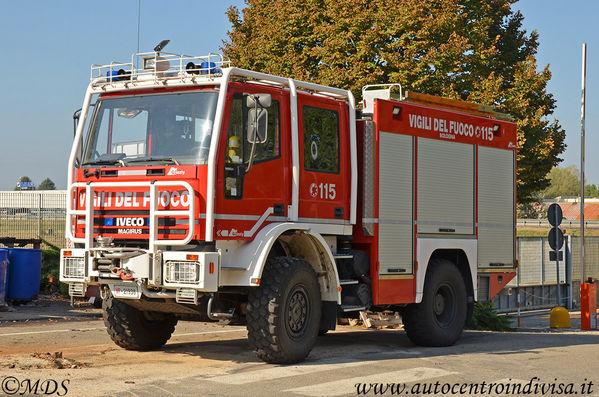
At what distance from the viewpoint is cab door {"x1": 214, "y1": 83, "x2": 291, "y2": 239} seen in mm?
9992

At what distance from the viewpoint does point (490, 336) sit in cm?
1509

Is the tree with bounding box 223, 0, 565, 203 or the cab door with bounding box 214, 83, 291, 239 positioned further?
the tree with bounding box 223, 0, 565, 203

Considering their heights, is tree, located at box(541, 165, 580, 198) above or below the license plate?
above

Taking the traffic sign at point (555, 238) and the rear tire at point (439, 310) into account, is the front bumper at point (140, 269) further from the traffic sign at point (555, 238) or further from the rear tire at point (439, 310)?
the traffic sign at point (555, 238)

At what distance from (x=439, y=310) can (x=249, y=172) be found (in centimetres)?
438

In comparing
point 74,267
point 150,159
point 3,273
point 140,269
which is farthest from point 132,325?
point 3,273

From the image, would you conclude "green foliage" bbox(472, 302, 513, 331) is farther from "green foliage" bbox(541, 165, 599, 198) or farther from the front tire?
"green foliage" bbox(541, 165, 599, 198)

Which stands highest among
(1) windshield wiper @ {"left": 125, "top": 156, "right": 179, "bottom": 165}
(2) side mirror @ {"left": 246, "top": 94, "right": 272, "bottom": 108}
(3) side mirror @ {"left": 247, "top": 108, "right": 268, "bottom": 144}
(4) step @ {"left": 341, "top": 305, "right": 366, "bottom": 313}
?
(2) side mirror @ {"left": 246, "top": 94, "right": 272, "bottom": 108}

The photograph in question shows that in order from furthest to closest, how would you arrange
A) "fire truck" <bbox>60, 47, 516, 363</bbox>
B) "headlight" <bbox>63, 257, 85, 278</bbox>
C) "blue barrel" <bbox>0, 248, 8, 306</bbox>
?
"blue barrel" <bbox>0, 248, 8, 306</bbox>, "headlight" <bbox>63, 257, 85, 278</bbox>, "fire truck" <bbox>60, 47, 516, 363</bbox>

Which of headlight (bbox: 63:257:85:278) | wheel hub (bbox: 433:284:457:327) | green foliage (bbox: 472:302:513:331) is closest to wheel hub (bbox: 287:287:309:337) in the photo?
headlight (bbox: 63:257:85:278)

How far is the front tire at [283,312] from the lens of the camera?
10.2 m

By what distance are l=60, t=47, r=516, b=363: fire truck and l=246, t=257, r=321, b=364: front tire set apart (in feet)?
0.06

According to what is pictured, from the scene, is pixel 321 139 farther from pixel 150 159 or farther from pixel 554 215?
pixel 554 215

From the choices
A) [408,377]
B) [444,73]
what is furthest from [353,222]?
[444,73]
